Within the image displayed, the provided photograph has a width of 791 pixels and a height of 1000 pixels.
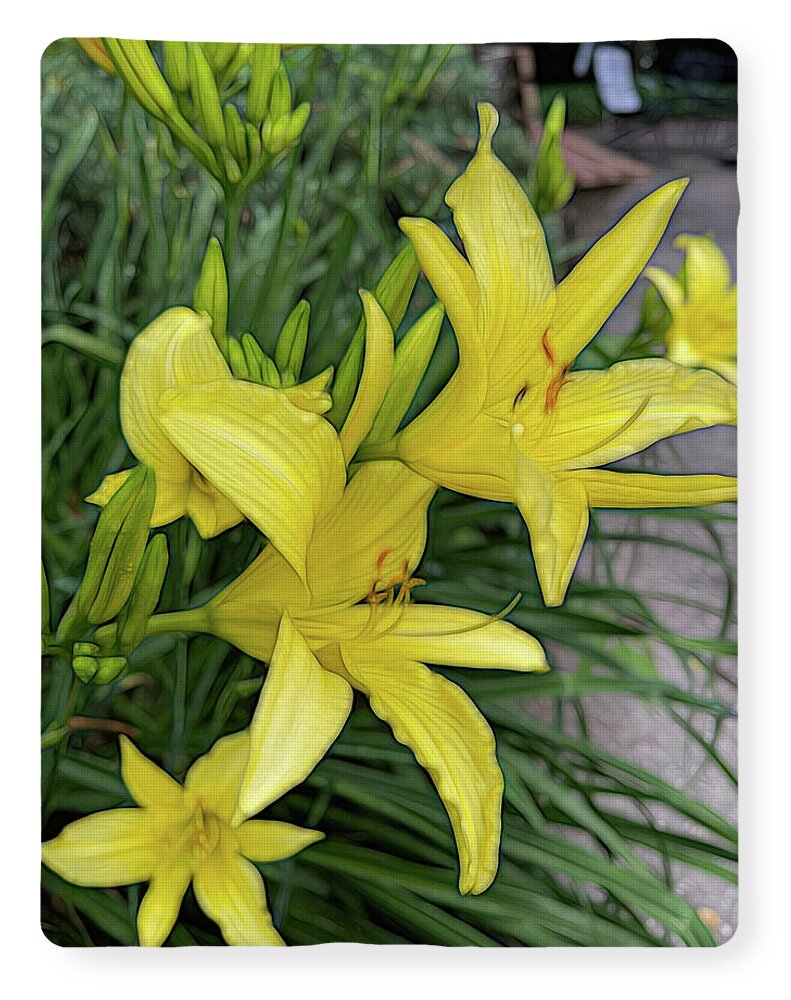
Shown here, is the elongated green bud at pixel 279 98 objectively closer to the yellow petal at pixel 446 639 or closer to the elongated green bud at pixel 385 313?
the elongated green bud at pixel 385 313

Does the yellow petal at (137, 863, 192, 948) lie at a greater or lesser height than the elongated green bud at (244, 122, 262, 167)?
lesser

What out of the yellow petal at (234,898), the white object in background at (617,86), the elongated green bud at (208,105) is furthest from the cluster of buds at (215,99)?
the yellow petal at (234,898)

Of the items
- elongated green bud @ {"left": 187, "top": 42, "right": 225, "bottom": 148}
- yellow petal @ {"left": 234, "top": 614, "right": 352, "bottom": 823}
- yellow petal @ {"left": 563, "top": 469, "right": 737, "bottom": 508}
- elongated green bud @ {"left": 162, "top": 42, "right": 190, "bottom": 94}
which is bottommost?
yellow petal @ {"left": 234, "top": 614, "right": 352, "bottom": 823}

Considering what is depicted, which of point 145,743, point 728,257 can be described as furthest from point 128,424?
point 728,257

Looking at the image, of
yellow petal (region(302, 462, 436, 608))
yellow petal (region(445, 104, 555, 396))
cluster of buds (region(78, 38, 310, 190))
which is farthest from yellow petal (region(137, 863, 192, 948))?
cluster of buds (region(78, 38, 310, 190))

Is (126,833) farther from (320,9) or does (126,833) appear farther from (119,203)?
(320,9)

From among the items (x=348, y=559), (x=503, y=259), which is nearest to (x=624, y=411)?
(x=503, y=259)

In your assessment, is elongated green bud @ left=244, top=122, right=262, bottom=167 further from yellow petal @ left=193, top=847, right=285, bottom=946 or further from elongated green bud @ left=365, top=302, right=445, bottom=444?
yellow petal @ left=193, top=847, right=285, bottom=946
